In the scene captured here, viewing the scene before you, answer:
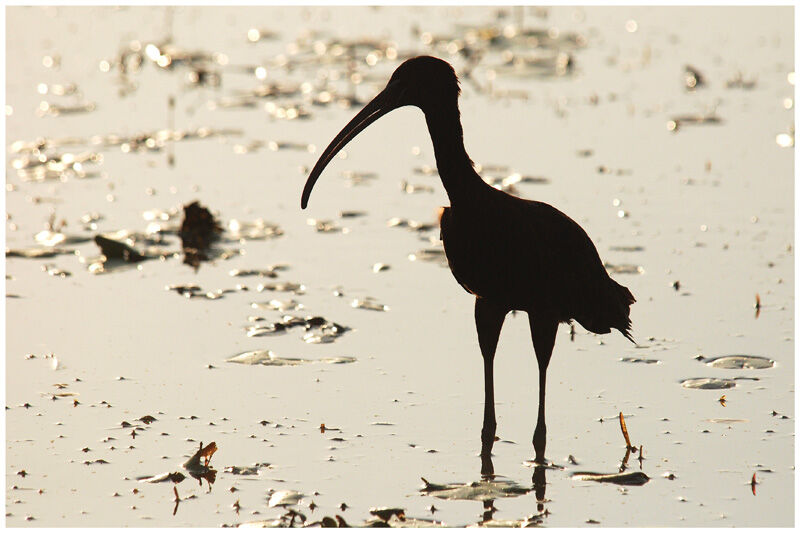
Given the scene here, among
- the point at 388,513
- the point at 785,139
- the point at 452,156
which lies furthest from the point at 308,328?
the point at 785,139

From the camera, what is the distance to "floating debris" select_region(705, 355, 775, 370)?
23.2 feet

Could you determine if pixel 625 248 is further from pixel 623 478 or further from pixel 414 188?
pixel 623 478

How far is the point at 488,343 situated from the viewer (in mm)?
6043

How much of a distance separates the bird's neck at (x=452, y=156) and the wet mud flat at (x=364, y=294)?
1264 millimetres

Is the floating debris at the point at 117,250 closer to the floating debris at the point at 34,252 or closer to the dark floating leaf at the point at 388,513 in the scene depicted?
the floating debris at the point at 34,252

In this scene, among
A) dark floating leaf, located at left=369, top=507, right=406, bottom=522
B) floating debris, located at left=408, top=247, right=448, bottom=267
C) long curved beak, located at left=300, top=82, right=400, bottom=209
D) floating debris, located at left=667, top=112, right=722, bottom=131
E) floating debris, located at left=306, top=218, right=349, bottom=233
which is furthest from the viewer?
floating debris, located at left=667, top=112, right=722, bottom=131

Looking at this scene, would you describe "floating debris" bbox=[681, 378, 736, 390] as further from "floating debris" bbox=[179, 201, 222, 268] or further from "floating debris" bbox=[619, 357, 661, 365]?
"floating debris" bbox=[179, 201, 222, 268]

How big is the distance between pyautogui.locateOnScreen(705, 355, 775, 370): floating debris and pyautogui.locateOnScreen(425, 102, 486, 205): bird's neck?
2150 millimetres

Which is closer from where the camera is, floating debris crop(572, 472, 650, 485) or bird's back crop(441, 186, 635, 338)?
floating debris crop(572, 472, 650, 485)

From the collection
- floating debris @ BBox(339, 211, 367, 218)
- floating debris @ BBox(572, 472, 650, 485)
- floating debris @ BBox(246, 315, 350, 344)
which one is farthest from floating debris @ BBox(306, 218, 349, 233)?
floating debris @ BBox(572, 472, 650, 485)

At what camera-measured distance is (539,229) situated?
5.86 metres

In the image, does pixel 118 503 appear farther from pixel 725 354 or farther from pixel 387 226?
pixel 387 226

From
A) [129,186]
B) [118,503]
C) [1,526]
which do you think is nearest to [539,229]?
[118,503]

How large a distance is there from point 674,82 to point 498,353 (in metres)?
8.56
